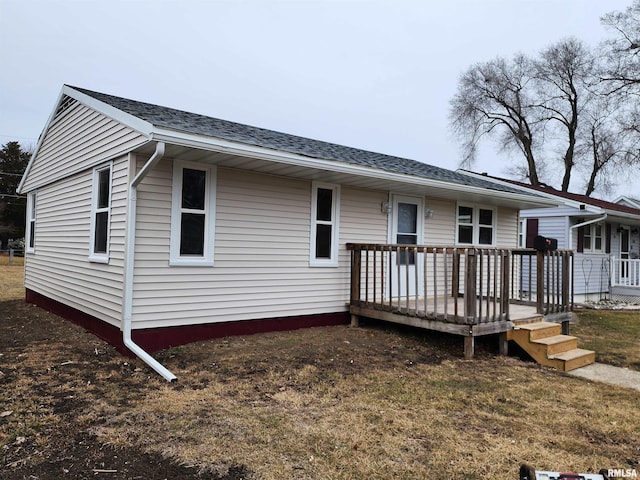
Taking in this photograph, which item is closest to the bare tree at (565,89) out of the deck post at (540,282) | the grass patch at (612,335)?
the grass patch at (612,335)

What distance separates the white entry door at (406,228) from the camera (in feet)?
26.6

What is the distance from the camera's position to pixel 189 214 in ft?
19.2

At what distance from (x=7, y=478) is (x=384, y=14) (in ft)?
56.3

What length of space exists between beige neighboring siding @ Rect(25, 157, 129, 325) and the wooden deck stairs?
210 inches

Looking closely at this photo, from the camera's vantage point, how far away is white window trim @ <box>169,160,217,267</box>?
566 cm

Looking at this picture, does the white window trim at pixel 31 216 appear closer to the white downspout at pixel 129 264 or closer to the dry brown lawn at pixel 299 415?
the dry brown lawn at pixel 299 415

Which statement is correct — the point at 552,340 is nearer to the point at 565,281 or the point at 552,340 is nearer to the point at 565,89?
the point at 565,281

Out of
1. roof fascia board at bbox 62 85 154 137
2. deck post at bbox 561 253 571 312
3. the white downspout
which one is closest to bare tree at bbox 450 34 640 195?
deck post at bbox 561 253 571 312

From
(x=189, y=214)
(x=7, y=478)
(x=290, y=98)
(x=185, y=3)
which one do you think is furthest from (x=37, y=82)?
(x=7, y=478)

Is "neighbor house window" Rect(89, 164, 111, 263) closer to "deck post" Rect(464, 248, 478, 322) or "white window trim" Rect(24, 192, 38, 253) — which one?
"white window trim" Rect(24, 192, 38, 253)

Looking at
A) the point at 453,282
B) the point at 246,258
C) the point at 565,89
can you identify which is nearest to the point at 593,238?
the point at 453,282

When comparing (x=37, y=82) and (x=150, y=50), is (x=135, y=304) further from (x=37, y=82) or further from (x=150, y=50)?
(x=37, y=82)

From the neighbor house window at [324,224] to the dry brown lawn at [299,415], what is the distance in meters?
1.67

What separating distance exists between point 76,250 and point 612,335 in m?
9.48
